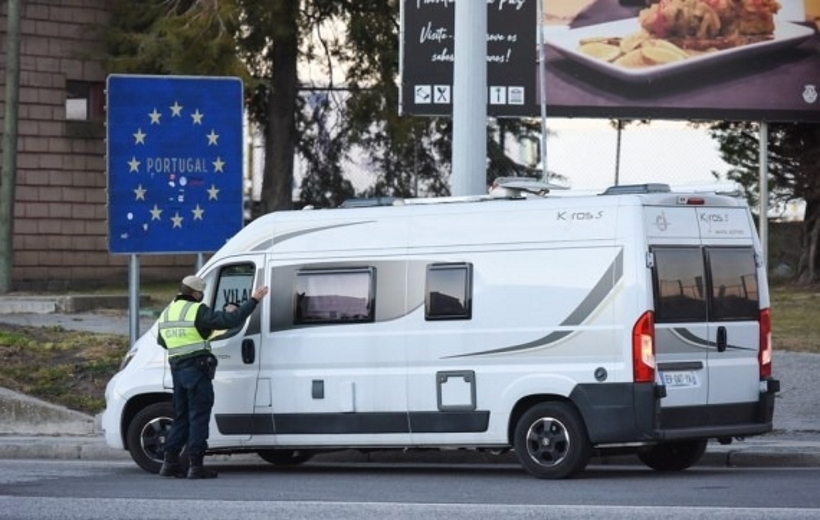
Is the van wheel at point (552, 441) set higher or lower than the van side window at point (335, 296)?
lower

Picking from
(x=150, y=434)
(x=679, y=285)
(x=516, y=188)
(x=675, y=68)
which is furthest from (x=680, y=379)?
(x=675, y=68)

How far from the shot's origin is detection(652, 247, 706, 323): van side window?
15.0 metres

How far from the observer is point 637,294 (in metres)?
14.7

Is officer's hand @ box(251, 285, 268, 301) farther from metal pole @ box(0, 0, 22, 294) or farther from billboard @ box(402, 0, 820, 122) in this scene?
metal pole @ box(0, 0, 22, 294)

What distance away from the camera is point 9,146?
1438 inches

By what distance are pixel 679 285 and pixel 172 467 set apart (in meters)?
4.33

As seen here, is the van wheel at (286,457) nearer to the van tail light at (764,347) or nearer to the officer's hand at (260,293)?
the officer's hand at (260,293)

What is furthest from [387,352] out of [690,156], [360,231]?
[690,156]

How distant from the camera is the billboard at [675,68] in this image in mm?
33312

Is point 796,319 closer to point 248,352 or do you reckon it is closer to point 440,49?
point 440,49

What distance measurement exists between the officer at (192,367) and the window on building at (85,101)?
25.2m

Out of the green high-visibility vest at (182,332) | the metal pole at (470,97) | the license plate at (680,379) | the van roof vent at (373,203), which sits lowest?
the license plate at (680,379)

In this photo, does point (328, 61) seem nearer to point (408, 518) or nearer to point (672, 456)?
point (672, 456)

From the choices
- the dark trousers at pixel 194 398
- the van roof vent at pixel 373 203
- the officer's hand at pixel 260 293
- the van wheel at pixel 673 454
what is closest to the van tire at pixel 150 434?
the dark trousers at pixel 194 398
